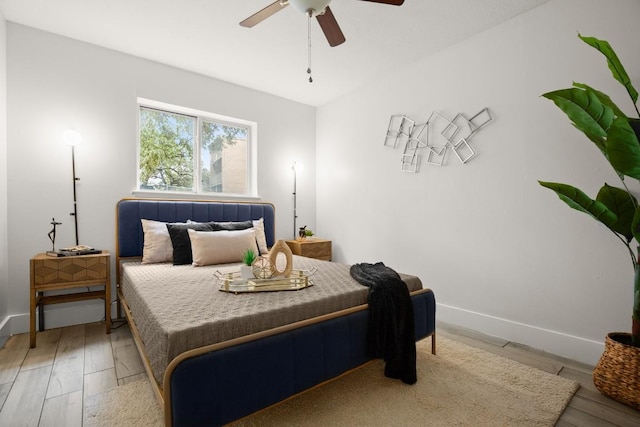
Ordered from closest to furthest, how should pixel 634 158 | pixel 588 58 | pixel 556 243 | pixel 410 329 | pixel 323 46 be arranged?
pixel 634 158 < pixel 410 329 < pixel 588 58 < pixel 556 243 < pixel 323 46

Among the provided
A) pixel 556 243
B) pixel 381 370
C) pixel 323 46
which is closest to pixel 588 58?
pixel 556 243

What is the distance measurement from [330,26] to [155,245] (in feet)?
8.21

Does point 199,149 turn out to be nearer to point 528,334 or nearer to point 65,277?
point 65,277

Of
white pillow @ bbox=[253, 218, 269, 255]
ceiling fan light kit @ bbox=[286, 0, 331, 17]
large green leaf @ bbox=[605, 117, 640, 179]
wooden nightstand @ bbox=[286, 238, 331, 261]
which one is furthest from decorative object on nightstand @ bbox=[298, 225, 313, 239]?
large green leaf @ bbox=[605, 117, 640, 179]

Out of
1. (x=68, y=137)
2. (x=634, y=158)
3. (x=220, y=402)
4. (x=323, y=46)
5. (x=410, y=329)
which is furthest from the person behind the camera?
(x=323, y=46)

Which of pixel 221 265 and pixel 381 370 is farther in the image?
pixel 221 265

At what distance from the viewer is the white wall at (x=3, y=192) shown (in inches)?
104

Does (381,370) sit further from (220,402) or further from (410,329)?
(220,402)

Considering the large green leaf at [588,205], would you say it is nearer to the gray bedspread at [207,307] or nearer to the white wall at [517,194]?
the white wall at [517,194]

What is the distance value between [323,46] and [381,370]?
2977 millimetres

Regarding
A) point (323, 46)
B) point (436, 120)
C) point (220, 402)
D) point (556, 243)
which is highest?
point (323, 46)

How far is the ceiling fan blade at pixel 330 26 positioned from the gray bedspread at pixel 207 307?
1736 mm

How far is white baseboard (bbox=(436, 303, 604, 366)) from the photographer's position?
2316mm

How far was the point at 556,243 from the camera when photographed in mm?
2484
